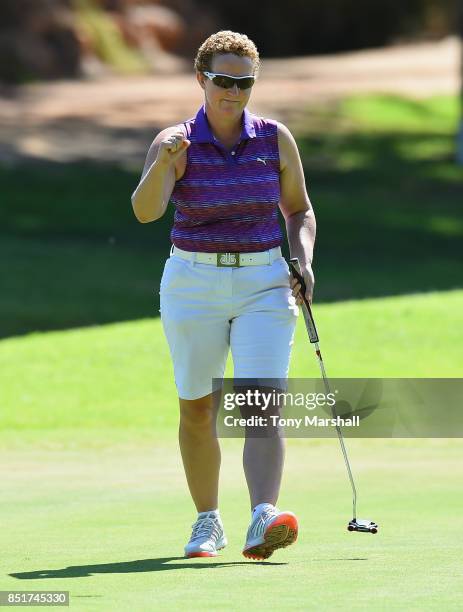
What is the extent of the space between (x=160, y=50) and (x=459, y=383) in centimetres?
3123

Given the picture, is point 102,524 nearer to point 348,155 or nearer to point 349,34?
point 348,155

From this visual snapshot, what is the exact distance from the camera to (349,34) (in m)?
50.6

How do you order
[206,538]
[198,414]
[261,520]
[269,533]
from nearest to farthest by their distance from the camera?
[269,533]
[261,520]
[206,538]
[198,414]

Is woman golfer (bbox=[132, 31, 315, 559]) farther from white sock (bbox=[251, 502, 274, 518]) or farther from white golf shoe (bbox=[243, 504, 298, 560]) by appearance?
white golf shoe (bbox=[243, 504, 298, 560])

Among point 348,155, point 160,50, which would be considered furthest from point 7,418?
point 160,50

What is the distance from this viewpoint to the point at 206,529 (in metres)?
6.65

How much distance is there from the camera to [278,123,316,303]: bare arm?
21.9 feet

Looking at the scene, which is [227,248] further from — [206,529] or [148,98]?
[148,98]

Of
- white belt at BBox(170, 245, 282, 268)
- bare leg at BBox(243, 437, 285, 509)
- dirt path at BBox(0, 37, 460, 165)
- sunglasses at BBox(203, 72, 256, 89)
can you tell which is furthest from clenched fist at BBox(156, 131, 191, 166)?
dirt path at BBox(0, 37, 460, 165)

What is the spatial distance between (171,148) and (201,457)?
138cm

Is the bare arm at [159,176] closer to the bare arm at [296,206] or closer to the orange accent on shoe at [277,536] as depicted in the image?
the bare arm at [296,206]

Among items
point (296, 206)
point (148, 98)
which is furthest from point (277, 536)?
point (148, 98)

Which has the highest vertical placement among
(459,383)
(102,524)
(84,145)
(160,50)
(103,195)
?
(160,50)

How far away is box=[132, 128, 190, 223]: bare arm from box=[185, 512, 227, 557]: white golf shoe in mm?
1266
